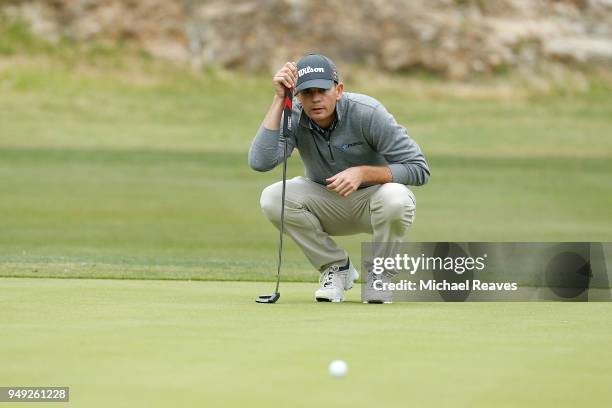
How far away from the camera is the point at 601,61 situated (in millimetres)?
38469

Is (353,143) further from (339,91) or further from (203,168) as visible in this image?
(203,168)

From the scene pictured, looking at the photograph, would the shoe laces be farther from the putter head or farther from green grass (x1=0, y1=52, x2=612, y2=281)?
green grass (x1=0, y1=52, x2=612, y2=281)

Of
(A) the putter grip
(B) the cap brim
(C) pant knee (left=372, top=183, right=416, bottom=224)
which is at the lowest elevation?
(C) pant knee (left=372, top=183, right=416, bottom=224)

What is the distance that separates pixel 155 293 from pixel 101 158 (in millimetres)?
15736

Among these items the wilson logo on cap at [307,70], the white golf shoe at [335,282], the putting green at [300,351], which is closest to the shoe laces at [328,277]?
the white golf shoe at [335,282]

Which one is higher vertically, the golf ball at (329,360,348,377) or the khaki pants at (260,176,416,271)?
the khaki pants at (260,176,416,271)

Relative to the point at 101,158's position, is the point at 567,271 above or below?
below

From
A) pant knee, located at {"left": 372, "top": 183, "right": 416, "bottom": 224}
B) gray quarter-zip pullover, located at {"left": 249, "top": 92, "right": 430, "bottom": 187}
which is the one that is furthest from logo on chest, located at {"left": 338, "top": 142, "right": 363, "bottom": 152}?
pant knee, located at {"left": 372, "top": 183, "right": 416, "bottom": 224}

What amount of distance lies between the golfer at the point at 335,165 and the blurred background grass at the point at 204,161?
1407 mm

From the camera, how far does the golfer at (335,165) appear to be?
6.17m

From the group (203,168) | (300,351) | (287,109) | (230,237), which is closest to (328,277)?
(287,109)

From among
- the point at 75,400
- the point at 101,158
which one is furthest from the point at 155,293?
the point at 101,158

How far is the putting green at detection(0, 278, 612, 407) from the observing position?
3389 millimetres

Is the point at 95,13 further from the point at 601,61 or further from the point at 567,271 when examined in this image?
the point at 567,271
